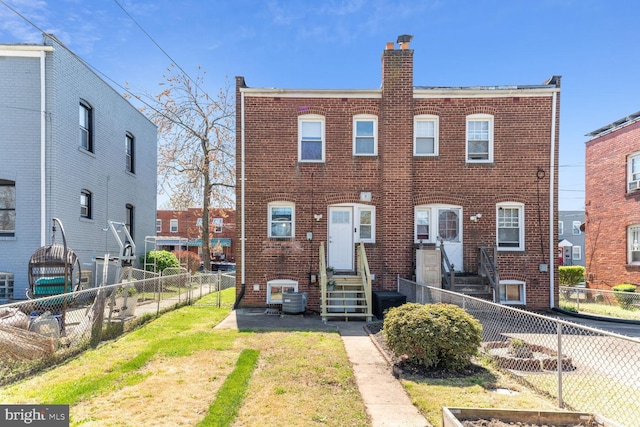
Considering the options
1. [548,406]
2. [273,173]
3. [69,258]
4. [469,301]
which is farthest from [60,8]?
[548,406]

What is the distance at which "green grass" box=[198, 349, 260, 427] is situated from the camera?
4555 mm

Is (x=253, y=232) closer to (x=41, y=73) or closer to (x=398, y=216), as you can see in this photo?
(x=398, y=216)

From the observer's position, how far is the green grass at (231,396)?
455cm

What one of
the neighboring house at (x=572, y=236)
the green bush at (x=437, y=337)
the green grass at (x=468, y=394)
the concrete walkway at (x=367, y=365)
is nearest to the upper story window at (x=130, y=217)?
the concrete walkway at (x=367, y=365)

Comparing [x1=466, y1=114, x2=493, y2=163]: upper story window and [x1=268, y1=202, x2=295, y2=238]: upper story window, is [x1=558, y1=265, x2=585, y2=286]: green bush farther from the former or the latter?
[x1=268, y1=202, x2=295, y2=238]: upper story window

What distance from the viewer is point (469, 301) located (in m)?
8.04

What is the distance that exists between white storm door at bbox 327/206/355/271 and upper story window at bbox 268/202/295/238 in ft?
4.15

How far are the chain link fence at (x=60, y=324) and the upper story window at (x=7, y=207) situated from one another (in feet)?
19.0

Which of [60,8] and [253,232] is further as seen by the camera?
[253,232]

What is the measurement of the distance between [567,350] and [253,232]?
349 inches

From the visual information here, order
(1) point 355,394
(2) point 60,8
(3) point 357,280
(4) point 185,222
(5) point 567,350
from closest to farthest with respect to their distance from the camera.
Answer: (1) point 355,394 < (5) point 567,350 < (2) point 60,8 < (3) point 357,280 < (4) point 185,222

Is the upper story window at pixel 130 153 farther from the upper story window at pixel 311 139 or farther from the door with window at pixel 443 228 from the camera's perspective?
the door with window at pixel 443 228

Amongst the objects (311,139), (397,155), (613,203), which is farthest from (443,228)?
(613,203)

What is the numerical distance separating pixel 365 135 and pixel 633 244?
521 inches
